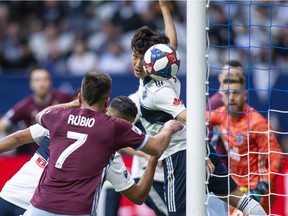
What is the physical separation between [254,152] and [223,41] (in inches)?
219

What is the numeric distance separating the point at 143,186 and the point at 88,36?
810cm

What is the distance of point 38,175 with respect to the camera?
21.2 feet

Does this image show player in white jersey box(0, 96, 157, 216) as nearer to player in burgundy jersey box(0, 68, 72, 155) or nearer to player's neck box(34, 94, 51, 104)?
player in burgundy jersey box(0, 68, 72, 155)

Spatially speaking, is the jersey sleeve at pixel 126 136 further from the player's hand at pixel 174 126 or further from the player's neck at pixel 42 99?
the player's neck at pixel 42 99

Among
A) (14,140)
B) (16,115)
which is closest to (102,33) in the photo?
(16,115)

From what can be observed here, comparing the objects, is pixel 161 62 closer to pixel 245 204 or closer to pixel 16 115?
pixel 245 204

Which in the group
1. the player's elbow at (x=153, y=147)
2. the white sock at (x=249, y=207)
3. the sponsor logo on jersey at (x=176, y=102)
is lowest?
the white sock at (x=249, y=207)

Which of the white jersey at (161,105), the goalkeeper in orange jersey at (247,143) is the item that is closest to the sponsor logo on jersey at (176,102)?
the white jersey at (161,105)

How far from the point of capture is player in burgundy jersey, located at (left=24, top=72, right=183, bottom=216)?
5.53 m


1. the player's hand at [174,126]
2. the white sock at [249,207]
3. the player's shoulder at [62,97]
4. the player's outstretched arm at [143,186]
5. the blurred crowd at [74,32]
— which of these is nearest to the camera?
the player's hand at [174,126]

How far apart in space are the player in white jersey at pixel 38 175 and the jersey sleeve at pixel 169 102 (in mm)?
247

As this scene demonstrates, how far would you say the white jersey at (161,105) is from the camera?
6352 millimetres

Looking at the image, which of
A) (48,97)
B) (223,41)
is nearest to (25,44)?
(223,41)

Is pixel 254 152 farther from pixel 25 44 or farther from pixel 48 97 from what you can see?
pixel 25 44
